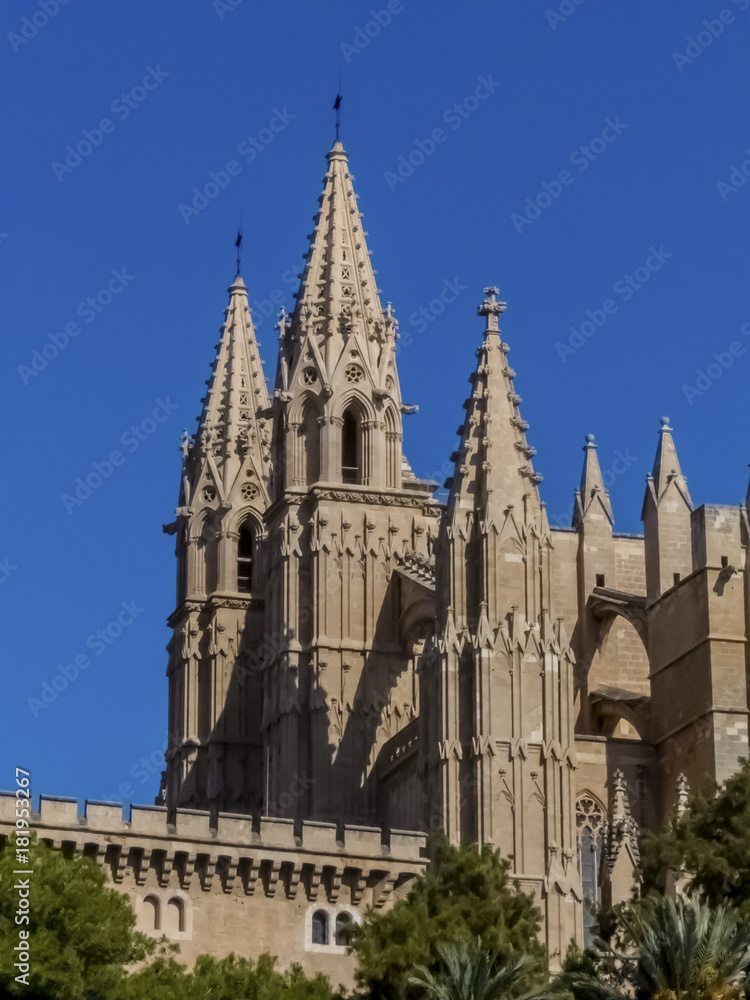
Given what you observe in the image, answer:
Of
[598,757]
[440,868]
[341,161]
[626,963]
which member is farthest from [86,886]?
[341,161]

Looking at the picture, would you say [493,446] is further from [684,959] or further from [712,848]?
[684,959]

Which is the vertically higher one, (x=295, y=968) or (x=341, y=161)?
(x=341, y=161)

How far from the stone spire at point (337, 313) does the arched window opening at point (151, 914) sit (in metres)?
19.7

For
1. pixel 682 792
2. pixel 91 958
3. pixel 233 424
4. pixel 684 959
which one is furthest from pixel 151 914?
pixel 233 424

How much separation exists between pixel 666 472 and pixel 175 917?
18.6 metres

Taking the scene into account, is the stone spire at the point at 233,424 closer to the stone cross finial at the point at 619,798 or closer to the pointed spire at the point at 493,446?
the pointed spire at the point at 493,446

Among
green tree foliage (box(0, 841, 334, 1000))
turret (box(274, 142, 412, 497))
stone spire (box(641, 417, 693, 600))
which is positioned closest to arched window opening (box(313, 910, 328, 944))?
green tree foliage (box(0, 841, 334, 1000))

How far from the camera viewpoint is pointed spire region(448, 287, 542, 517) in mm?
63781

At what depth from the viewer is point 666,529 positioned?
68.2 meters

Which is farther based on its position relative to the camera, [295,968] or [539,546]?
[539,546]

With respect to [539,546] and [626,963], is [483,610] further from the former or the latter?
[626,963]

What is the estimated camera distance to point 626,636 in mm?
73000

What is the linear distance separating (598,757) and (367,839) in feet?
32.2

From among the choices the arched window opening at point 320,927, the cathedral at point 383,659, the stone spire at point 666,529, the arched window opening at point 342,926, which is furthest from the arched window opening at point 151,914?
the stone spire at point 666,529
